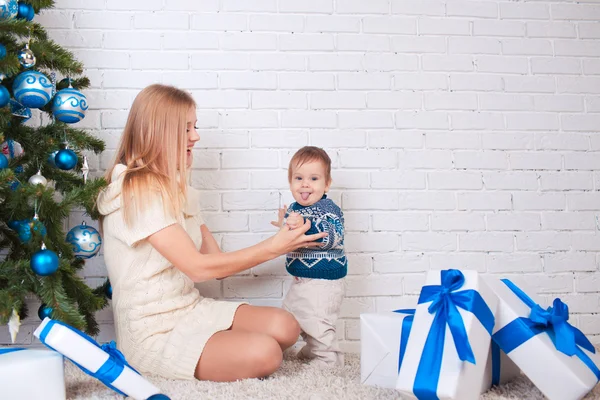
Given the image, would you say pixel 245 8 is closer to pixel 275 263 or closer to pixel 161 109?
pixel 161 109

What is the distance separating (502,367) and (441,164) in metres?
0.96

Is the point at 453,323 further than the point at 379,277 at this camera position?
No

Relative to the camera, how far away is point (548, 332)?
4.96 feet

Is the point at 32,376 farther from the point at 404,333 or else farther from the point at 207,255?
the point at 404,333

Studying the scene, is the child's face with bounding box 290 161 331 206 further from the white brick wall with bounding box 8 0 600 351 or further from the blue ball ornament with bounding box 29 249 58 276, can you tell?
the blue ball ornament with bounding box 29 249 58 276

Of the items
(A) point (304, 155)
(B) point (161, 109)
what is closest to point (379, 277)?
(A) point (304, 155)

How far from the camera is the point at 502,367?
166 cm

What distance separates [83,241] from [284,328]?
2.30ft

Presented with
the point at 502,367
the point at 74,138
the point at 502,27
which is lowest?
the point at 502,367

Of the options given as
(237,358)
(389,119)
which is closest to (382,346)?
(237,358)

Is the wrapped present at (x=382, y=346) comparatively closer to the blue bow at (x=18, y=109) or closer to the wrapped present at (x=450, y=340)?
the wrapped present at (x=450, y=340)

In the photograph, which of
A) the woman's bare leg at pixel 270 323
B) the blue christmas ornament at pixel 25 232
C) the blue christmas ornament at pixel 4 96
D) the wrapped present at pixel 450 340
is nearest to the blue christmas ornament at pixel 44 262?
the blue christmas ornament at pixel 25 232

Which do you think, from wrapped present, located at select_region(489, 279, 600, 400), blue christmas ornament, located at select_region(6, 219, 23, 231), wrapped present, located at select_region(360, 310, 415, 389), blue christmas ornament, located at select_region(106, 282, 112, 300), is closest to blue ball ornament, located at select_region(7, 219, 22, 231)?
blue christmas ornament, located at select_region(6, 219, 23, 231)

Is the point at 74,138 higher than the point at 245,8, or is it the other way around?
the point at 245,8
